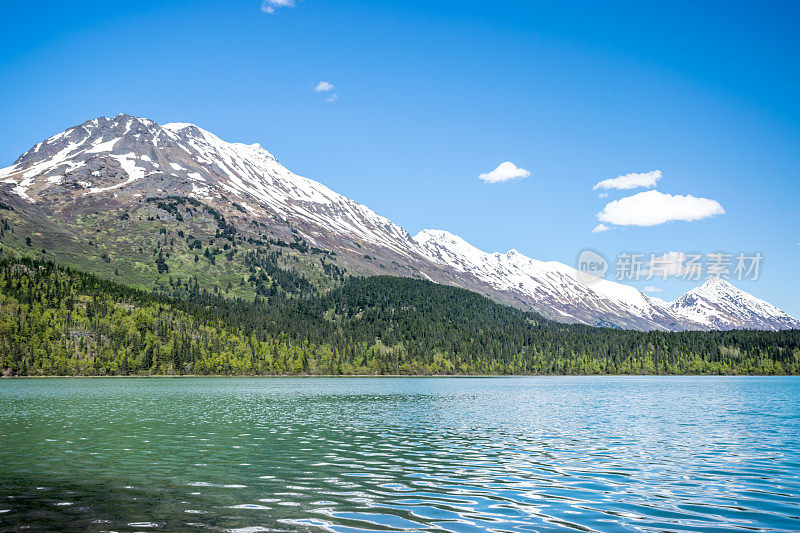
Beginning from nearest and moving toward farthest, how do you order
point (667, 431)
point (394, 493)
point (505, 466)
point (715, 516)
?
point (715, 516) < point (394, 493) < point (505, 466) < point (667, 431)

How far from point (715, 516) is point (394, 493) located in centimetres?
1417

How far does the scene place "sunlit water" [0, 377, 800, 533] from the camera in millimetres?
24172

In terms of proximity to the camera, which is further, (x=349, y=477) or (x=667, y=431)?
(x=667, y=431)

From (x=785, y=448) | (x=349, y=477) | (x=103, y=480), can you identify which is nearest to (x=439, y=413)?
(x=785, y=448)

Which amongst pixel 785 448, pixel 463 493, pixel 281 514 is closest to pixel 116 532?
pixel 281 514

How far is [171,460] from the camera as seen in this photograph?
133 feet

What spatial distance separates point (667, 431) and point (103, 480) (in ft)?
160

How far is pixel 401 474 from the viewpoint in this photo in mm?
35000

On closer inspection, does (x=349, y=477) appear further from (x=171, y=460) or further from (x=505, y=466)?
(x=171, y=460)

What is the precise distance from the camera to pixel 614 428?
60344mm

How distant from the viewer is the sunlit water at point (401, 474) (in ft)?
79.3

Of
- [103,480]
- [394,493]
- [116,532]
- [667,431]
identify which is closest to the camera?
[116,532]

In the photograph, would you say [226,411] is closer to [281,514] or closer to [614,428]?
[614,428]

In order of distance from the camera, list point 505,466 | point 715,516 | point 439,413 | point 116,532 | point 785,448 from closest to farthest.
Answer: point 116,532
point 715,516
point 505,466
point 785,448
point 439,413
